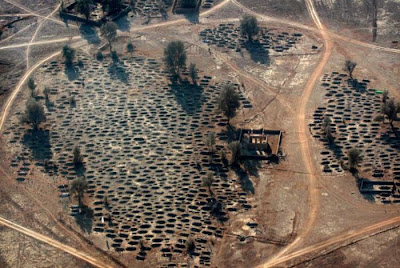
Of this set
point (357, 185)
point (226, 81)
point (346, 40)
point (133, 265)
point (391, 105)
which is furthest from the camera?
point (346, 40)

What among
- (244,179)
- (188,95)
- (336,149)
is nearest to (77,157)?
(188,95)

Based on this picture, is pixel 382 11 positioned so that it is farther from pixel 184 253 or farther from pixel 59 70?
pixel 184 253

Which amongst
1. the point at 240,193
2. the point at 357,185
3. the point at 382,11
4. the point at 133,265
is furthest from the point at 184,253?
the point at 382,11

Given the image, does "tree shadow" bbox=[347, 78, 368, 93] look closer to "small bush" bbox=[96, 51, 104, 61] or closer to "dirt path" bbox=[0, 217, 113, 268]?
"small bush" bbox=[96, 51, 104, 61]

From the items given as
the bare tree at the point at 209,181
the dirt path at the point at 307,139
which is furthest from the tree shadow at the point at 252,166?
the dirt path at the point at 307,139

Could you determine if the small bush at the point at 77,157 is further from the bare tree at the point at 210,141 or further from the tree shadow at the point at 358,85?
the tree shadow at the point at 358,85

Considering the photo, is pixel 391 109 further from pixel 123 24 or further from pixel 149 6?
pixel 149 6

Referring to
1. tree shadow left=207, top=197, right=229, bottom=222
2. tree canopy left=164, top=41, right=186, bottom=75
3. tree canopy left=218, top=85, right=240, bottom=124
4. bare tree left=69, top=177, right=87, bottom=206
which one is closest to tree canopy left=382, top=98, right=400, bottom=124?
tree canopy left=218, top=85, right=240, bottom=124
